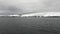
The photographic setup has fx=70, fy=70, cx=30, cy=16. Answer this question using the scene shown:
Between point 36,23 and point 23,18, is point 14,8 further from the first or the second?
point 36,23

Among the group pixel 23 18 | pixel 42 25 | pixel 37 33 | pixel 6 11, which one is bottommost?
pixel 37 33

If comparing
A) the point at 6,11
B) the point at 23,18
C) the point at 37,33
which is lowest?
the point at 37,33

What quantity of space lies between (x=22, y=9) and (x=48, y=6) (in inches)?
12.7

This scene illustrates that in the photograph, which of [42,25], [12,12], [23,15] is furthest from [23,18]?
[42,25]

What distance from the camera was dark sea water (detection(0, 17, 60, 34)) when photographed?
34.4 inches

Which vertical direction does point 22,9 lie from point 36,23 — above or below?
above

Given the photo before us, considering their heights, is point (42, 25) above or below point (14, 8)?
below

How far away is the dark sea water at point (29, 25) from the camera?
0.87m

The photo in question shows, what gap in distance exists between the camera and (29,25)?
888mm

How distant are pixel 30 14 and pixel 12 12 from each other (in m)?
0.22

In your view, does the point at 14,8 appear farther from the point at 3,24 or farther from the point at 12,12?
the point at 3,24

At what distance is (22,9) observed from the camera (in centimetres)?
86

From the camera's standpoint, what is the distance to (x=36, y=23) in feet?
2.90

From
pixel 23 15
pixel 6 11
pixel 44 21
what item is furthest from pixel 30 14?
pixel 6 11
